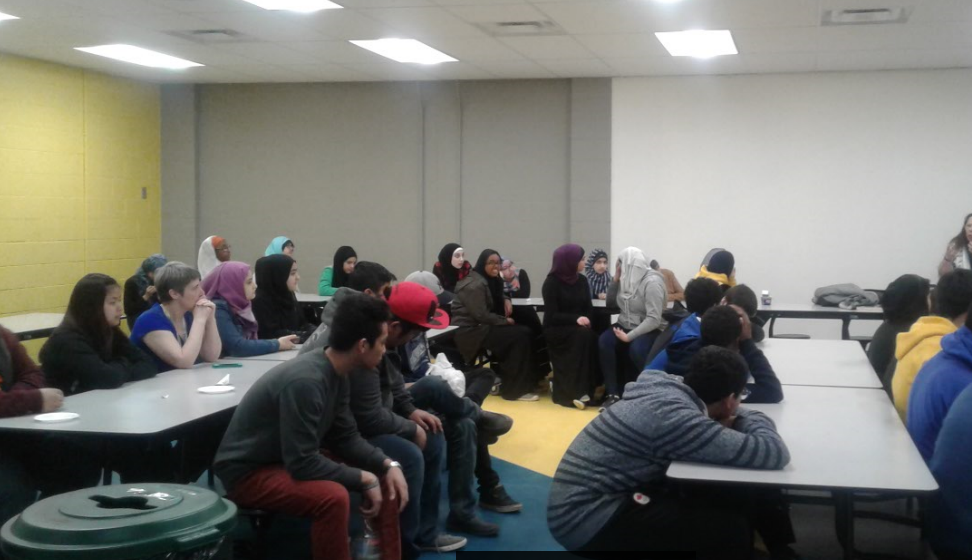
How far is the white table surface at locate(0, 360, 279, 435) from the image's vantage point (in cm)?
320

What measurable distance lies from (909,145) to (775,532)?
6.42m

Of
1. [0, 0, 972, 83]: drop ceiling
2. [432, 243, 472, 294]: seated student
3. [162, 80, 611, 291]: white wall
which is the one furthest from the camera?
[162, 80, 611, 291]: white wall

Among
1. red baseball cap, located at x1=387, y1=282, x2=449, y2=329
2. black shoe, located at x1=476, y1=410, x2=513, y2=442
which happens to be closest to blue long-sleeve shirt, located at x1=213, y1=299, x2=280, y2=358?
black shoe, located at x1=476, y1=410, x2=513, y2=442

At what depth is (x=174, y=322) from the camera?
446 centimetres

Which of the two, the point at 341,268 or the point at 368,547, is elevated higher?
the point at 341,268

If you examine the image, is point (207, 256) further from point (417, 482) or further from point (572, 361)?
point (417, 482)

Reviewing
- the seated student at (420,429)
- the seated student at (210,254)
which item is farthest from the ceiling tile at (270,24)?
the seated student at (420,429)

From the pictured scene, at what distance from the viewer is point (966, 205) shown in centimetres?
865

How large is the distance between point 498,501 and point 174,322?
5.59 feet

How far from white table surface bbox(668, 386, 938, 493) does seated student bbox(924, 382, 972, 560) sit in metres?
0.07

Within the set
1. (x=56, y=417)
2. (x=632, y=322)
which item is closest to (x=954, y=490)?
(x=56, y=417)

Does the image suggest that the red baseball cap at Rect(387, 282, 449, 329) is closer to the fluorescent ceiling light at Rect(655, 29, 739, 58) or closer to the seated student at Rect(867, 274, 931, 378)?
the seated student at Rect(867, 274, 931, 378)

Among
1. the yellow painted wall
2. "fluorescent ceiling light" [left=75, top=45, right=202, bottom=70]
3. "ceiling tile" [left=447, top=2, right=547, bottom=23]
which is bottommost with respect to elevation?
the yellow painted wall

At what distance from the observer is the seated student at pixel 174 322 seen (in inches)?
171
